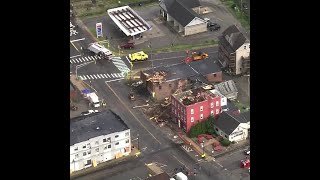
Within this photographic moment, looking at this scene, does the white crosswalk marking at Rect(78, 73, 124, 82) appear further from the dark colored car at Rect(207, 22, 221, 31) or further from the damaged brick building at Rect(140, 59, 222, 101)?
the dark colored car at Rect(207, 22, 221, 31)

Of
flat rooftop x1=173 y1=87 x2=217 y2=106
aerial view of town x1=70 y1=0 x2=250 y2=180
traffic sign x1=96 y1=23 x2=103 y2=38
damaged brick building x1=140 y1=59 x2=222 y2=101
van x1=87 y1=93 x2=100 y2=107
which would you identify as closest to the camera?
aerial view of town x1=70 y1=0 x2=250 y2=180

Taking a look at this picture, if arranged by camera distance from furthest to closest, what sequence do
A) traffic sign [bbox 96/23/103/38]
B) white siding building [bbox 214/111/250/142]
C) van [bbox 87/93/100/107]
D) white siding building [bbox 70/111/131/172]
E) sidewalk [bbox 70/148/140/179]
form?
1. traffic sign [bbox 96/23/103/38]
2. van [bbox 87/93/100/107]
3. white siding building [bbox 214/111/250/142]
4. white siding building [bbox 70/111/131/172]
5. sidewalk [bbox 70/148/140/179]

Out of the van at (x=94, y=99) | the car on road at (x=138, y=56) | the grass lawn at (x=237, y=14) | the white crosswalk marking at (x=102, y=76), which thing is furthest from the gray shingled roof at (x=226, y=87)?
the grass lawn at (x=237, y=14)

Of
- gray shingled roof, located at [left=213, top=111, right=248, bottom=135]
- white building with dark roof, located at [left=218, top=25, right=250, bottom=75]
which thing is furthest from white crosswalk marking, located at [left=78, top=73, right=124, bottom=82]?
gray shingled roof, located at [left=213, top=111, right=248, bottom=135]

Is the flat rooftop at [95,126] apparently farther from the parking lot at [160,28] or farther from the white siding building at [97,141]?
the parking lot at [160,28]

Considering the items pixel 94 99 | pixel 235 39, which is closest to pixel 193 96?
pixel 94 99
